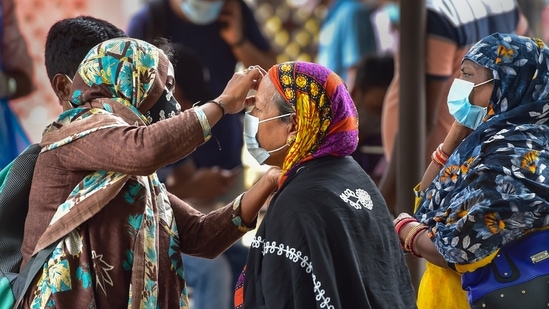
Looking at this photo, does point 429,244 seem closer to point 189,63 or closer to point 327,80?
point 327,80

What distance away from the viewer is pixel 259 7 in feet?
16.6

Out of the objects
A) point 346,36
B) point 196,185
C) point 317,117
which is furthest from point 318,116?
point 346,36

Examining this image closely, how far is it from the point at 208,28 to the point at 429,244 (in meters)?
2.42

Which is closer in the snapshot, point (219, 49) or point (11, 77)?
point (11, 77)

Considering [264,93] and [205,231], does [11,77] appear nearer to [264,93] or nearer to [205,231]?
[205,231]

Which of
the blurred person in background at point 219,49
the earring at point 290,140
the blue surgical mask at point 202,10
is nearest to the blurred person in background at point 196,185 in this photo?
the blurred person in background at point 219,49

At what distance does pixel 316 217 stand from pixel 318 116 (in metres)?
0.31

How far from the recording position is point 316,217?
2.43 meters

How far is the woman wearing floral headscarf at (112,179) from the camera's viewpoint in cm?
250

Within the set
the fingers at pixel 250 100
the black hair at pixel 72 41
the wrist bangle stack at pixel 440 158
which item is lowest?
the wrist bangle stack at pixel 440 158

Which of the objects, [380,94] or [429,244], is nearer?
[429,244]

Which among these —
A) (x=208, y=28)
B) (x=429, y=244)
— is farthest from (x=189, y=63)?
(x=429, y=244)

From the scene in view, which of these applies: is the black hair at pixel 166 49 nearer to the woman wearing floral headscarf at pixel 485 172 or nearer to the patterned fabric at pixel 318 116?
the patterned fabric at pixel 318 116

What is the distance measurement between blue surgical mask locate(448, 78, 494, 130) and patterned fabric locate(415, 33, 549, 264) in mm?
50
